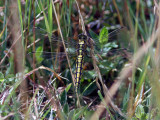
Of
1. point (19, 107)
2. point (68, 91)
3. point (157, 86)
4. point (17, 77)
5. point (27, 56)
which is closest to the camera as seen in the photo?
point (157, 86)

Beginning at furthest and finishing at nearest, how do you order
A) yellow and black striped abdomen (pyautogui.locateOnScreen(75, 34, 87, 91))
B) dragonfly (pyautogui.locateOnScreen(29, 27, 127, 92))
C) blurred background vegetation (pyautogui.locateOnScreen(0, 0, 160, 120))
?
dragonfly (pyautogui.locateOnScreen(29, 27, 127, 92)) < yellow and black striped abdomen (pyautogui.locateOnScreen(75, 34, 87, 91)) < blurred background vegetation (pyautogui.locateOnScreen(0, 0, 160, 120))

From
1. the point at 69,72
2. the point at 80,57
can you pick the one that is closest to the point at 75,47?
the point at 80,57

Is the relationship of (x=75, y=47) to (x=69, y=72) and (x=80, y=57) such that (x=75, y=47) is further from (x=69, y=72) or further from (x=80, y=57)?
(x=69, y=72)

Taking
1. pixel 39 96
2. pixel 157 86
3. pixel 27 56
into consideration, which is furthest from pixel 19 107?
pixel 157 86

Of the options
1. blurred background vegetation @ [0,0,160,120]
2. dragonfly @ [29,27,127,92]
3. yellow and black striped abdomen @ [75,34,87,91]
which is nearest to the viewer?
blurred background vegetation @ [0,0,160,120]

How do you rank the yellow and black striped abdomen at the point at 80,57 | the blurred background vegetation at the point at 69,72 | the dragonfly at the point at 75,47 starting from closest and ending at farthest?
the blurred background vegetation at the point at 69,72
the yellow and black striped abdomen at the point at 80,57
the dragonfly at the point at 75,47

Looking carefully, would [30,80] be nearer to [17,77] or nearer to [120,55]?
[17,77]

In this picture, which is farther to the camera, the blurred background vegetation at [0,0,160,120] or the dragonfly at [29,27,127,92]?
the dragonfly at [29,27,127,92]

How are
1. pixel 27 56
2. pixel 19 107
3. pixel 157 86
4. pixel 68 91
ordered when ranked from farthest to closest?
pixel 27 56
pixel 68 91
pixel 19 107
pixel 157 86
